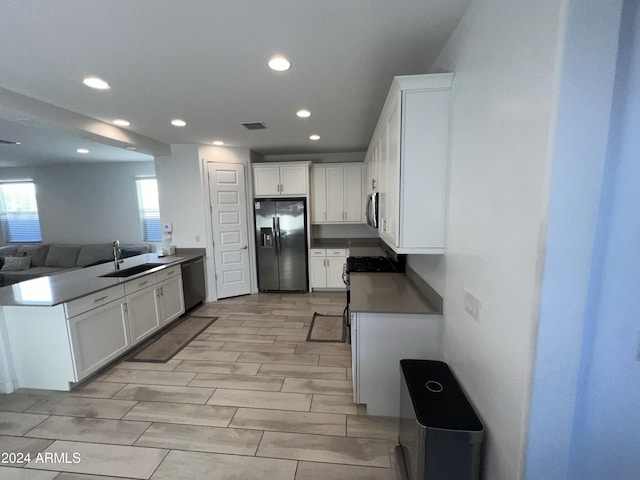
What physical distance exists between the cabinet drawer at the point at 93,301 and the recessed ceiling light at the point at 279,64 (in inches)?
101

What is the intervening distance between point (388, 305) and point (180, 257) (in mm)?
3427

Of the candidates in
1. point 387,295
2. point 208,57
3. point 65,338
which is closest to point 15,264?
point 65,338

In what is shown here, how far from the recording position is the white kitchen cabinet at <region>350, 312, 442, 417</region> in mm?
1855

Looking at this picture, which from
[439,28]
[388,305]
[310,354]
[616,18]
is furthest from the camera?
[310,354]

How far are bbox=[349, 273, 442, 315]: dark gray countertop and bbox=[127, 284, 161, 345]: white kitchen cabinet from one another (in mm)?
2445

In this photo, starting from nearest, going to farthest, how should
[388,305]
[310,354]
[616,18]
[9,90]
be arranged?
[616,18] < [388,305] < [9,90] < [310,354]

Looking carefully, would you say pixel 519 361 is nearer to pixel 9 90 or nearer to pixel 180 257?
pixel 9 90

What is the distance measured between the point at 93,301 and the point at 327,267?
129 inches

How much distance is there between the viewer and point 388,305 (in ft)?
6.41

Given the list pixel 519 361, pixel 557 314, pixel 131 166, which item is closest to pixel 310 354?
pixel 519 361

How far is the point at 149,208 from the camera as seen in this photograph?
5949 mm

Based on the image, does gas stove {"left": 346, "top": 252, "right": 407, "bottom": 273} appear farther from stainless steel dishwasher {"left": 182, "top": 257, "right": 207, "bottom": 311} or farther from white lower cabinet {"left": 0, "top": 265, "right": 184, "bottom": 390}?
white lower cabinet {"left": 0, "top": 265, "right": 184, "bottom": 390}

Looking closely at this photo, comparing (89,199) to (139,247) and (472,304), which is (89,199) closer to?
(139,247)

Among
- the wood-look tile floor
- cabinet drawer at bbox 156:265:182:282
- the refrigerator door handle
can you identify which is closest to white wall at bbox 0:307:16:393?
the wood-look tile floor
